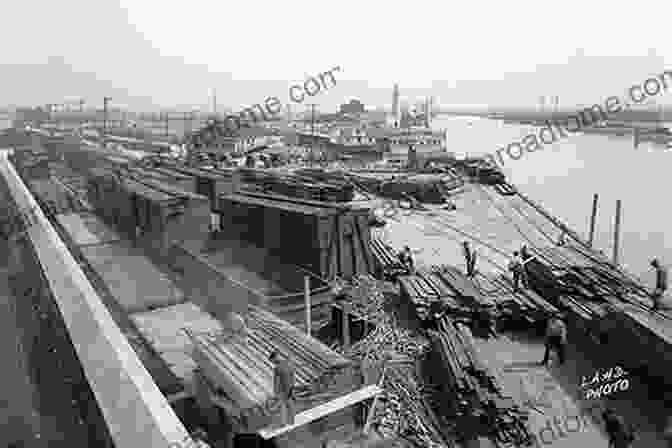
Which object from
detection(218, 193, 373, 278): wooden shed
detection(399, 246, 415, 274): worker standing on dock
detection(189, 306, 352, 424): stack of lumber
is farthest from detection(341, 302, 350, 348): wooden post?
detection(399, 246, 415, 274): worker standing on dock

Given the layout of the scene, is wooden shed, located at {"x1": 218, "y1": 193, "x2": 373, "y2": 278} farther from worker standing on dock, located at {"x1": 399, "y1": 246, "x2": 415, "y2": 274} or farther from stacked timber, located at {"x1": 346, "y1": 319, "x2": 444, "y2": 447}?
stacked timber, located at {"x1": 346, "y1": 319, "x2": 444, "y2": 447}

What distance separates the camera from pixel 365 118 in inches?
2901

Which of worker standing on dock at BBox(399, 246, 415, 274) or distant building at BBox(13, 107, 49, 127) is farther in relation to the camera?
distant building at BBox(13, 107, 49, 127)

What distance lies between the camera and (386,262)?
9438 millimetres

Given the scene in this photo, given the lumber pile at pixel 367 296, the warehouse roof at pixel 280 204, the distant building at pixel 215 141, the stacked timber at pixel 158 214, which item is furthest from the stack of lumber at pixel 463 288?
the distant building at pixel 215 141

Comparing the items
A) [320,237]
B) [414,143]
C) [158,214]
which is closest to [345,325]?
[320,237]

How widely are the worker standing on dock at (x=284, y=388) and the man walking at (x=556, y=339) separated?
4197 millimetres

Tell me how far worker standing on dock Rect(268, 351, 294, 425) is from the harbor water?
13292 millimetres

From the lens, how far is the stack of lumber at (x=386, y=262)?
8836 millimetres

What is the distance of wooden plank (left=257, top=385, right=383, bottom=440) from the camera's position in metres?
3.85

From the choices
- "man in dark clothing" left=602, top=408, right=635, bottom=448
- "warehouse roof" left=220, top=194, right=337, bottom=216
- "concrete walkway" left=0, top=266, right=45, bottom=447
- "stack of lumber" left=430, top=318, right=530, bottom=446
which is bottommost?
"concrete walkway" left=0, top=266, right=45, bottom=447

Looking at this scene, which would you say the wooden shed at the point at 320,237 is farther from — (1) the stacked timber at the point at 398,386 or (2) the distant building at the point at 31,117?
(2) the distant building at the point at 31,117

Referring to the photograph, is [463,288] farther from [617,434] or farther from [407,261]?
[617,434]

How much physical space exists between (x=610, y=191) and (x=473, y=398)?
26.6 meters
